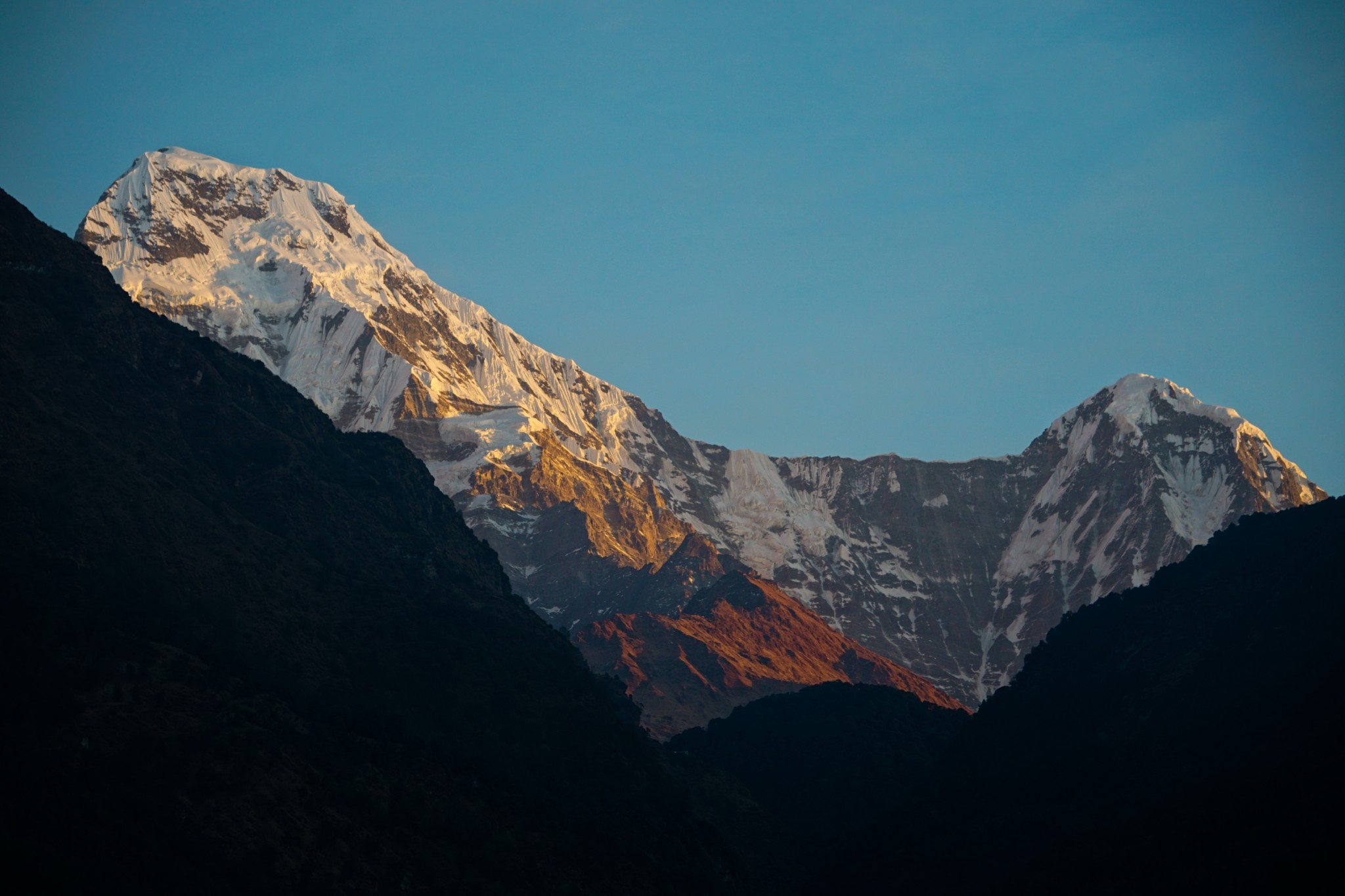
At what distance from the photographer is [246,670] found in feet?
447

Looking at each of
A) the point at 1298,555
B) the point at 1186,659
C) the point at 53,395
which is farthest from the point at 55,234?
the point at 1298,555

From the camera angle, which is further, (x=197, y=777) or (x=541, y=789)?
(x=541, y=789)

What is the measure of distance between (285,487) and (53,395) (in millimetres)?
31621

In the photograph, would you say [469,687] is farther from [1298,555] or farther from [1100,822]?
[1298,555]

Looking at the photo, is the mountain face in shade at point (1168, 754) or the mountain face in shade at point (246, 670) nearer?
the mountain face in shade at point (246, 670)

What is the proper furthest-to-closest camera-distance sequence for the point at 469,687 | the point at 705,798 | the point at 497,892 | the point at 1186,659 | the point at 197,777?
the point at 705,798 → the point at 1186,659 → the point at 469,687 → the point at 497,892 → the point at 197,777

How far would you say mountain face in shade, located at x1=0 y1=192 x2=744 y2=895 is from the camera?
109 m

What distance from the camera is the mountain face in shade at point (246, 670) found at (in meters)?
109

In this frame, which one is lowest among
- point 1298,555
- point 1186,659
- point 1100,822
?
point 1100,822

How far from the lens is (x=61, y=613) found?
124 metres

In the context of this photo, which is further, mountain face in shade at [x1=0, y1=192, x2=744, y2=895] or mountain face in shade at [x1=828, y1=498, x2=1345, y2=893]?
mountain face in shade at [x1=828, y1=498, x2=1345, y2=893]

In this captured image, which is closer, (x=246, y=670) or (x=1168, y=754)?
(x=246, y=670)

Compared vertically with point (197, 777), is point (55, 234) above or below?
above

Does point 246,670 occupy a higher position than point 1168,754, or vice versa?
point 1168,754
